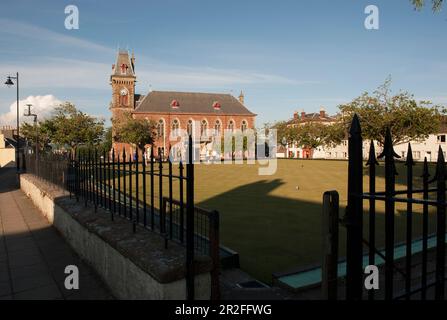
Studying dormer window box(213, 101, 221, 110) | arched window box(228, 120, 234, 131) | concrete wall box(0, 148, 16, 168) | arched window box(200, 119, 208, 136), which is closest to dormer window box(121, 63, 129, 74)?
arched window box(200, 119, 208, 136)

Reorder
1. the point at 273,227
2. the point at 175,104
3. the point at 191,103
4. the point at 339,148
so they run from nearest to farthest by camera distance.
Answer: the point at 273,227, the point at 175,104, the point at 191,103, the point at 339,148

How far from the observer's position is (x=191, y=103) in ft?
241

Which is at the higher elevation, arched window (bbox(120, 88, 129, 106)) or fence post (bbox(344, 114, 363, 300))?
arched window (bbox(120, 88, 129, 106))

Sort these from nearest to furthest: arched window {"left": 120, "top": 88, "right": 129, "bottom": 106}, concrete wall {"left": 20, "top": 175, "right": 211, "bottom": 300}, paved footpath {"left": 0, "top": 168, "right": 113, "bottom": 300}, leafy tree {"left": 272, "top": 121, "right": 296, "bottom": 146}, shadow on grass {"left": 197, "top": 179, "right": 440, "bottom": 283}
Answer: concrete wall {"left": 20, "top": 175, "right": 211, "bottom": 300} → paved footpath {"left": 0, "top": 168, "right": 113, "bottom": 300} → shadow on grass {"left": 197, "top": 179, "right": 440, "bottom": 283} → arched window {"left": 120, "top": 88, "right": 129, "bottom": 106} → leafy tree {"left": 272, "top": 121, "right": 296, "bottom": 146}

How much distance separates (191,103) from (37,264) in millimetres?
69267

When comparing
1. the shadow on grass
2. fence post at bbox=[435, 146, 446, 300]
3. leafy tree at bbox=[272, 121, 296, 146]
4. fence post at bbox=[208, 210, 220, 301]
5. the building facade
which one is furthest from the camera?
the building facade

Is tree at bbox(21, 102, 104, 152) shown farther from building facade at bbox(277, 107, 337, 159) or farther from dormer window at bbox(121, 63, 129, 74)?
building facade at bbox(277, 107, 337, 159)

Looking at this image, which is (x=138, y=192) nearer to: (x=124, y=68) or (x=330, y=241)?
(x=330, y=241)

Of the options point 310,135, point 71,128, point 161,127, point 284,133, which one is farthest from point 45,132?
point 284,133

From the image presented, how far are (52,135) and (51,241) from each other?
116ft

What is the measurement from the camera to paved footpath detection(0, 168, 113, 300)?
4.72 m

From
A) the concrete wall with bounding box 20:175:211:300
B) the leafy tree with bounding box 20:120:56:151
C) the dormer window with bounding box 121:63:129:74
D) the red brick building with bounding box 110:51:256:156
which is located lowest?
the concrete wall with bounding box 20:175:211:300

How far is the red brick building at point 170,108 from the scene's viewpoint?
6688cm
